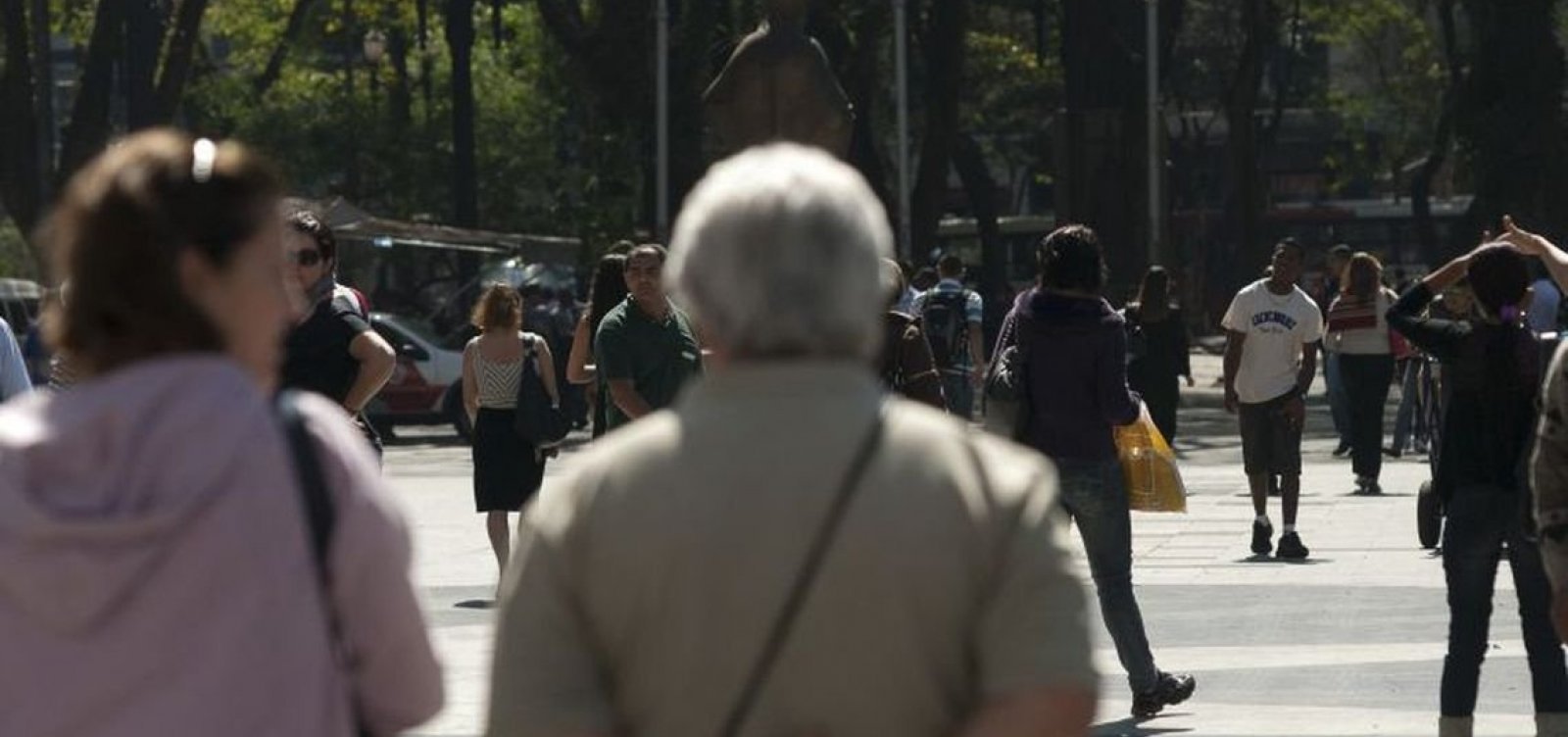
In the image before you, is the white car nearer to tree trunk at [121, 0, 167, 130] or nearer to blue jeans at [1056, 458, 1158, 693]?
tree trunk at [121, 0, 167, 130]

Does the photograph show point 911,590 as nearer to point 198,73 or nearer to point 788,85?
point 788,85

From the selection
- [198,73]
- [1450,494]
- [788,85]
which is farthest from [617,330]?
[198,73]

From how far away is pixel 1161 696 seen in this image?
35.8 feet

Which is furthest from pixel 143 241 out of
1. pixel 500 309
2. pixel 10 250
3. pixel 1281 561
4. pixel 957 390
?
pixel 10 250

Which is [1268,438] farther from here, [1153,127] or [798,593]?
[1153,127]

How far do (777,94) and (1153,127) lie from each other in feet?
64.2

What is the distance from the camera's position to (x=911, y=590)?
3699mm

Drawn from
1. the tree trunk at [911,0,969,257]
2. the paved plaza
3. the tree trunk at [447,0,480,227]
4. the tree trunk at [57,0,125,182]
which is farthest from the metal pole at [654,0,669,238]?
the paved plaza

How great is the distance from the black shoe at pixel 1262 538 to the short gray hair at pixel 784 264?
13734 mm

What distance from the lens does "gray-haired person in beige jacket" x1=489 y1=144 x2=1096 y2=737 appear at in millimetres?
3705

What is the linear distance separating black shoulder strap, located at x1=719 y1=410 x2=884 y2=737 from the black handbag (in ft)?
39.5

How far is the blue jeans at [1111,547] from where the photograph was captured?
10.9 m

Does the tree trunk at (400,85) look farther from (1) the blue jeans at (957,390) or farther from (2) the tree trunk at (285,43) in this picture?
(1) the blue jeans at (957,390)

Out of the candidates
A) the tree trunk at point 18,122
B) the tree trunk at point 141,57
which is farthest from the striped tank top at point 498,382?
the tree trunk at point 18,122
